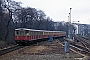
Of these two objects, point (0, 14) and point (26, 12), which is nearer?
point (0, 14)

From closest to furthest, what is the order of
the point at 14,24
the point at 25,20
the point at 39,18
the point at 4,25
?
1. the point at 4,25
2. the point at 14,24
3. the point at 25,20
4. the point at 39,18

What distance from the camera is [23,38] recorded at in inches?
1284

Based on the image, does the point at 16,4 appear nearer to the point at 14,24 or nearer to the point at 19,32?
the point at 14,24

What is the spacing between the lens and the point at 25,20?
209 feet

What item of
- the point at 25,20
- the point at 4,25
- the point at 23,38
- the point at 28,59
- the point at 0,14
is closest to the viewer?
the point at 28,59

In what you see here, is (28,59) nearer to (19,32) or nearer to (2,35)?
(19,32)

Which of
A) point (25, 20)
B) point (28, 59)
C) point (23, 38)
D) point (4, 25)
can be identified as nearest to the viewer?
point (28, 59)

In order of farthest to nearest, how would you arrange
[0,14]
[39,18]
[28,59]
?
[39,18] → [0,14] → [28,59]

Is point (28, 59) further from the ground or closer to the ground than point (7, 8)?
closer to the ground

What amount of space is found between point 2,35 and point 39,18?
43.3m

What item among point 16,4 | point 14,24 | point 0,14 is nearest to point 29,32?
point 0,14

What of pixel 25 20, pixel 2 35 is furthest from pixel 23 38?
pixel 25 20

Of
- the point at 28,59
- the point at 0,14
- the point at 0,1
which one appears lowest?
the point at 28,59

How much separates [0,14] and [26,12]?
77.5 feet
